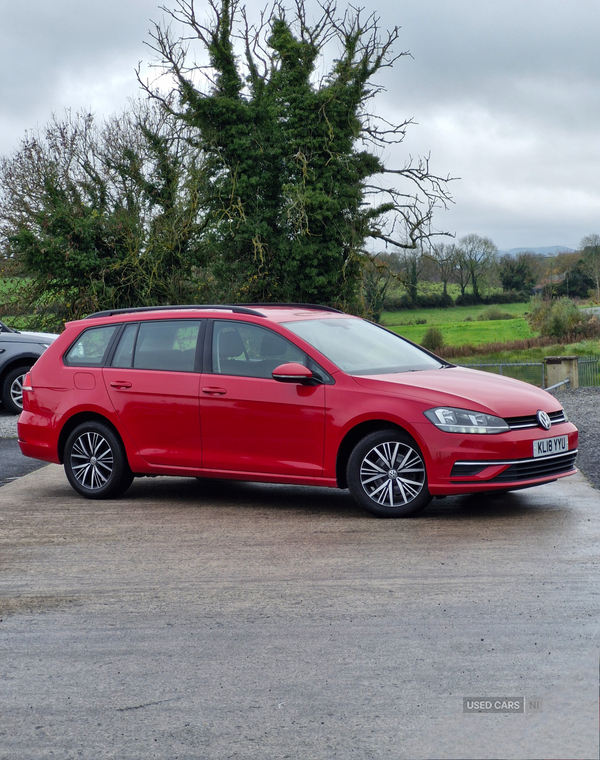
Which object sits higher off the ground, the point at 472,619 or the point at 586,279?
the point at 586,279

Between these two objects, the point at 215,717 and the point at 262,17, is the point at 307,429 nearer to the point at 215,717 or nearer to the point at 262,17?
the point at 215,717

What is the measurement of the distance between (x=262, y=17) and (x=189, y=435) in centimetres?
3716

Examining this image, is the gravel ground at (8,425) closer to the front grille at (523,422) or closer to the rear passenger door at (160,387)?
the rear passenger door at (160,387)

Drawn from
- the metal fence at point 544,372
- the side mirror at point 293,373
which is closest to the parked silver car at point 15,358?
the side mirror at point 293,373

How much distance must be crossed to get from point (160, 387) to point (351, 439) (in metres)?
1.84

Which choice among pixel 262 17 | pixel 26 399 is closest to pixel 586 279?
pixel 262 17

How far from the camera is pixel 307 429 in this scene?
25.0ft

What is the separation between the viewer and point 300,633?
464cm

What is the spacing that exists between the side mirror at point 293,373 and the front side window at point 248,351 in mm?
221

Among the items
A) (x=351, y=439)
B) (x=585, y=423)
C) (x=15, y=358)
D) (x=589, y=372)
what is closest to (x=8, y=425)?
(x=15, y=358)

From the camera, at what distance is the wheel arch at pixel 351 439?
7.48 metres

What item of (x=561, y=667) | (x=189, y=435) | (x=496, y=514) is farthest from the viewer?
(x=189, y=435)

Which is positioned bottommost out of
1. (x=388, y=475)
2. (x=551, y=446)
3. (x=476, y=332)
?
(x=388, y=475)

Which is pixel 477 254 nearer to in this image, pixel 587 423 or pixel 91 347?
pixel 587 423
